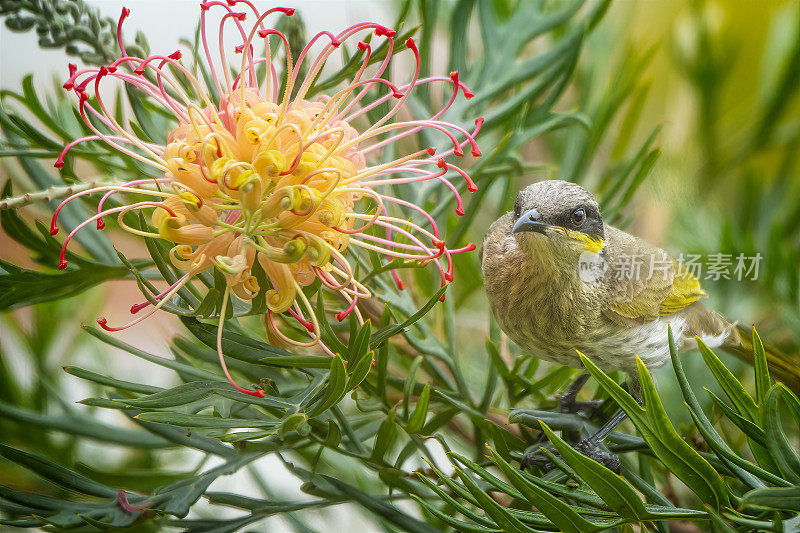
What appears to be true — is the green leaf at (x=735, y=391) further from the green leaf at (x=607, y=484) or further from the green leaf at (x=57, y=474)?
the green leaf at (x=57, y=474)

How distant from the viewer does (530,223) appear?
0.23 metres

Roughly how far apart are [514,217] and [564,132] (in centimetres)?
17

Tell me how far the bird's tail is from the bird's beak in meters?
0.12

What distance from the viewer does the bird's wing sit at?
27 centimetres

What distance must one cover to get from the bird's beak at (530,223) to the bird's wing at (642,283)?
46 millimetres

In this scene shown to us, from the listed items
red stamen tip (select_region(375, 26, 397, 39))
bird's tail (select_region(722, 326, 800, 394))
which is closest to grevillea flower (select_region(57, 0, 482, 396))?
red stamen tip (select_region(375, 26, 397, 39))

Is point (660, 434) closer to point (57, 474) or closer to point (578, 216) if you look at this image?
point (578, 216)

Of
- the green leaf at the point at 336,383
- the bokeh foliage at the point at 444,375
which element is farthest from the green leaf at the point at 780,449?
the green leaf at the point at 336,383

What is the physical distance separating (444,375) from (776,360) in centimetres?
13

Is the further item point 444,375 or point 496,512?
point 444,375

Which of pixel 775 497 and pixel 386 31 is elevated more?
pixel 386 31

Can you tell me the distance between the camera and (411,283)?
0.35 metres

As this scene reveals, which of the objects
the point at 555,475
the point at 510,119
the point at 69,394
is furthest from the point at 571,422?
the point at 69,394

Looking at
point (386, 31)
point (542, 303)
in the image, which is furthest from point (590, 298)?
point (386, 31)
